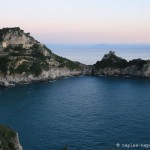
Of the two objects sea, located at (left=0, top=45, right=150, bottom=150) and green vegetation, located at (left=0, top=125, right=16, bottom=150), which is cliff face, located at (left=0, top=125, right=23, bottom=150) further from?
sea, located at (left=0, top=45, right=150, bottom=150)

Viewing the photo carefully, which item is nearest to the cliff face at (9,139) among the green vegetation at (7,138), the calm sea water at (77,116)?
the green vegetation at (7,138)

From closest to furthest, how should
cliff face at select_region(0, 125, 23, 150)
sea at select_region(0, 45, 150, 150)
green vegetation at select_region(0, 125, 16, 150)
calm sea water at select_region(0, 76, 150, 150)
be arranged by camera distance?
green vegetation at select_region(0, 125, 16, 150) → cliff face at select_region(0, 125, 23, 150) → sea at select_region(0, 45, 150, 150) → calm sea water at select_region(0, 76, 150, 150)

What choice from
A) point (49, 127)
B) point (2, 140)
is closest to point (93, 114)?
point (49, 127)

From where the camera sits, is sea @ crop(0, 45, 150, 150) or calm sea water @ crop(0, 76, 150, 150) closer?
Result: sea @ crop(0, 45, 150, 150)

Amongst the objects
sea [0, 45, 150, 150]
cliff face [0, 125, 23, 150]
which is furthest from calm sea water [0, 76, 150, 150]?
cliff face [0, 125, 23, 150]

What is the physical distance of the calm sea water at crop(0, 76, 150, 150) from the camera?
103 metres

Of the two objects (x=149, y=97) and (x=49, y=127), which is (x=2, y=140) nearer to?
(x=49, y=127)

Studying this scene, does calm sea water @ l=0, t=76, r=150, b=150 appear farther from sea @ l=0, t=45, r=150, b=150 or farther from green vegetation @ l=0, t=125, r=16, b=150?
green vegetation @ l=0, t=125, r=16, b=150

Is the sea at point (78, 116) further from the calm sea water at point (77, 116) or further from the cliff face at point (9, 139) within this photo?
the cliff face at point (9, 139)

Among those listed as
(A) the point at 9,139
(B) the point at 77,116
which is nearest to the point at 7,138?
(A) the point at 9,139

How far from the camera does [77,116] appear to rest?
436 feet

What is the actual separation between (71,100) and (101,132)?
55006 millimetres

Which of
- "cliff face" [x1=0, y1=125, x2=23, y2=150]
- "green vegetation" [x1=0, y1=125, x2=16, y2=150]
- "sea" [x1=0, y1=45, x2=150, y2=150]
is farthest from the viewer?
"sea" [x1=0, y1=45, x2=150, y2=150]

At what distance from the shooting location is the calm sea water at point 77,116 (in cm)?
10300
